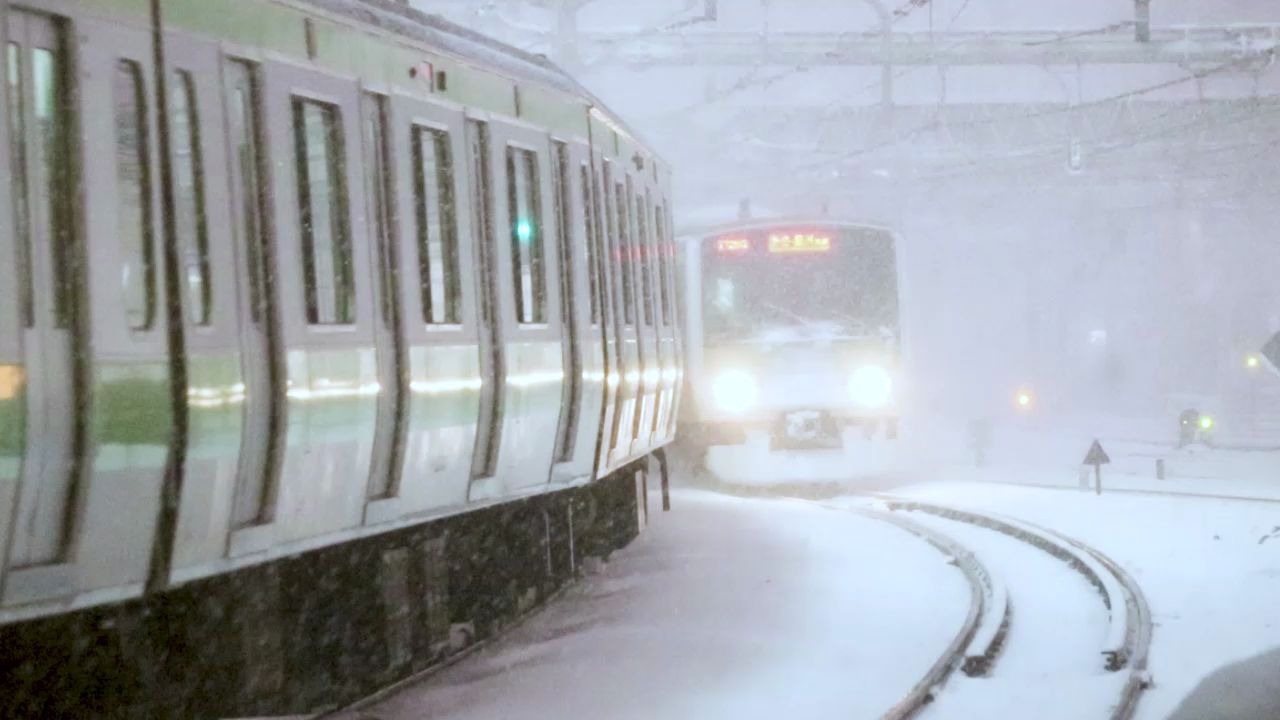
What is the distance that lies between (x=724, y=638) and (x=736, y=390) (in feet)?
33.2

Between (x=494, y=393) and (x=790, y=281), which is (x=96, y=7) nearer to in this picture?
(x=494, y=393)

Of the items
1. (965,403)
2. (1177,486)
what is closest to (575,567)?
(1177,486)

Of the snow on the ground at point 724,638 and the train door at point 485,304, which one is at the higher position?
the train door at point 485,304

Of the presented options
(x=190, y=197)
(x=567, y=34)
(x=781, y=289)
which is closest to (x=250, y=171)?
(x=190, y=197)

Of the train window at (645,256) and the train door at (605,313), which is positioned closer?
the train door at (605,313)

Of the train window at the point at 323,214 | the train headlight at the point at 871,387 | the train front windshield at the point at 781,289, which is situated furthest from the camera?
the train front windshield at the point at 781,289

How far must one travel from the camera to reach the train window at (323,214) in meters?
6.50

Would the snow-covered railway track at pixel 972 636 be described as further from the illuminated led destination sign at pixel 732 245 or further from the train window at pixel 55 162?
the illuminated led destination sign at pixel 732 245

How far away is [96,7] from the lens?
5.19m

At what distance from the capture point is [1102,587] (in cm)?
1218

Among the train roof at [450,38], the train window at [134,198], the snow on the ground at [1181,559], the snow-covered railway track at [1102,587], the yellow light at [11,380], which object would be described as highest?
the train roof at [450,38]

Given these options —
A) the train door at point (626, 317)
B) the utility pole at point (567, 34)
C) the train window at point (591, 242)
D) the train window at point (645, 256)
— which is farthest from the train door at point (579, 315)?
the utility pole at point (567, 34)

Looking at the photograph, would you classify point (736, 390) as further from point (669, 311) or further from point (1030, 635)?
point (1030, 635)

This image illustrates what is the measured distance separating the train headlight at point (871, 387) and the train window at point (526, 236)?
10.8 metres
